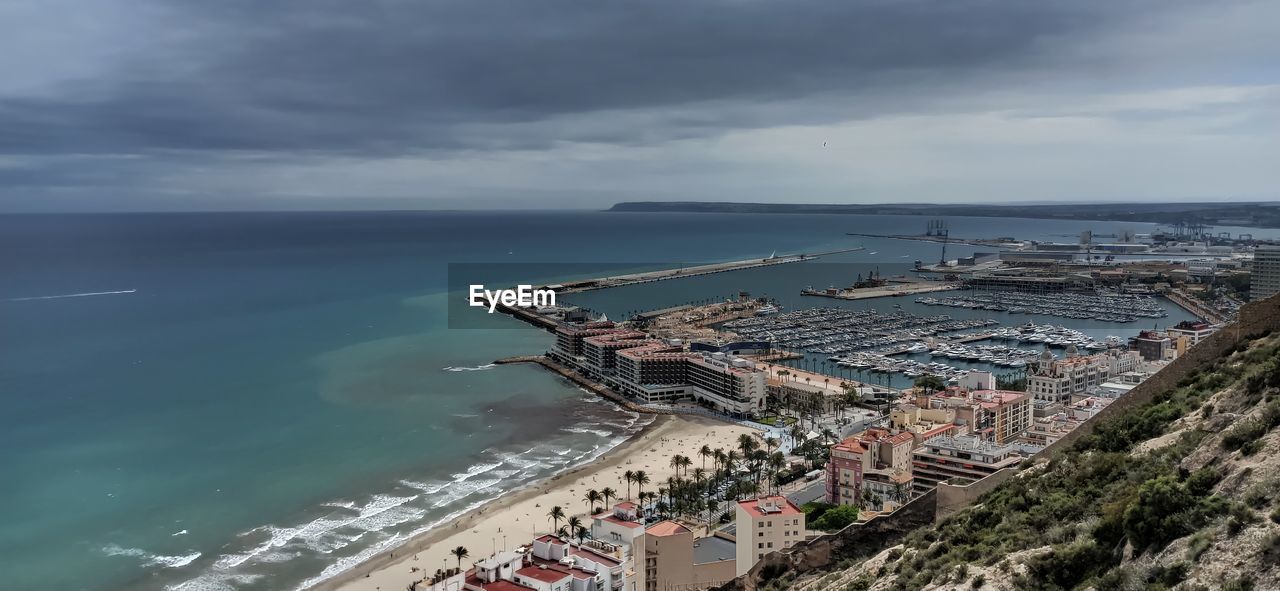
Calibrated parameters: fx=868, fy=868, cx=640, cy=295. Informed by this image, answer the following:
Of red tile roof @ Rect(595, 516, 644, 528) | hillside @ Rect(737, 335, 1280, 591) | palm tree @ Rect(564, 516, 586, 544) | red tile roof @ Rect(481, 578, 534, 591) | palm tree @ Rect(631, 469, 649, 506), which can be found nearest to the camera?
hillside @ Rect(737, 335, 1280, 591)

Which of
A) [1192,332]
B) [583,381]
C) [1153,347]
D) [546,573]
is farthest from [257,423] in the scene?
[1192,332]

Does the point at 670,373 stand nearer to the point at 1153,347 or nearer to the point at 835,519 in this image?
the point at 835,519

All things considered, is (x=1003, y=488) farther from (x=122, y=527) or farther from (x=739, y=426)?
(x=739, y=426)

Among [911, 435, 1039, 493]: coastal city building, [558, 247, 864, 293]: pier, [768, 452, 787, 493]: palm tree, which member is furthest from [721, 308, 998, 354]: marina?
[911, 435, 1039, 493]: coastal city building

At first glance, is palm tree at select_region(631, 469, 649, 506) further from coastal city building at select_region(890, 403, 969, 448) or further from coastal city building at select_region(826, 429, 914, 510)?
coastal city building at select_region(890, 403, 969, 448)

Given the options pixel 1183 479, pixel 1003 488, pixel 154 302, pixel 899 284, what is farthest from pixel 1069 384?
pixel 154 302

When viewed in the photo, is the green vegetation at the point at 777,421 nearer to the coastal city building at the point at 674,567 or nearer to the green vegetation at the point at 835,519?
the green vegetation at the point at 835,519
